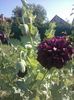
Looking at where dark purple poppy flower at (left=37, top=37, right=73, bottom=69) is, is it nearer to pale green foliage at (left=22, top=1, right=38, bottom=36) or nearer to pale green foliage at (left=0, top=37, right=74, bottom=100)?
pale green foliage at (left=0, top=37, right=74, bottom=100)

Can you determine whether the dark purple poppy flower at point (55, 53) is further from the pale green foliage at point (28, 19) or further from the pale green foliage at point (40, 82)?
the pale green foliage at point (28, 19)

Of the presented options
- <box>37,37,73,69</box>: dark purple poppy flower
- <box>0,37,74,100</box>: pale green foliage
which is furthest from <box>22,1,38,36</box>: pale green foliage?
<box>37,37,73,69</box>: dark purple poppy flower

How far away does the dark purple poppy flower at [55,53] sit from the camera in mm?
2105

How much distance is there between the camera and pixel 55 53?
212 cm

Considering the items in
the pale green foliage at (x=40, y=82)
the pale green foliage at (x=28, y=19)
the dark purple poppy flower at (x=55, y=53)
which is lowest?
the pale green foliage at (x=40, y=82)

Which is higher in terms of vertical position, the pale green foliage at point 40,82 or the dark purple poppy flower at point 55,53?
the dark purple poppy flower at point 55,53

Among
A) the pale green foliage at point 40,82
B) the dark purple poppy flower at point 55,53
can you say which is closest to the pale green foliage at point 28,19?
the pale green foliage at point 40,82

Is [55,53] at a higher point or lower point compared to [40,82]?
higher

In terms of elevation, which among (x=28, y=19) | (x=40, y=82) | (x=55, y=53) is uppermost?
(x=28, y=19)

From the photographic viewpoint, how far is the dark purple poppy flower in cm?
211

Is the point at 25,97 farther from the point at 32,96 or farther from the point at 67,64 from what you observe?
the point at 67,64

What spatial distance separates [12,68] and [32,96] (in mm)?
1247

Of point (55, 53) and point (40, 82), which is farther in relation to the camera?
point (40, 82)

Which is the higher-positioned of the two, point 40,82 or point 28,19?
point 28,19
